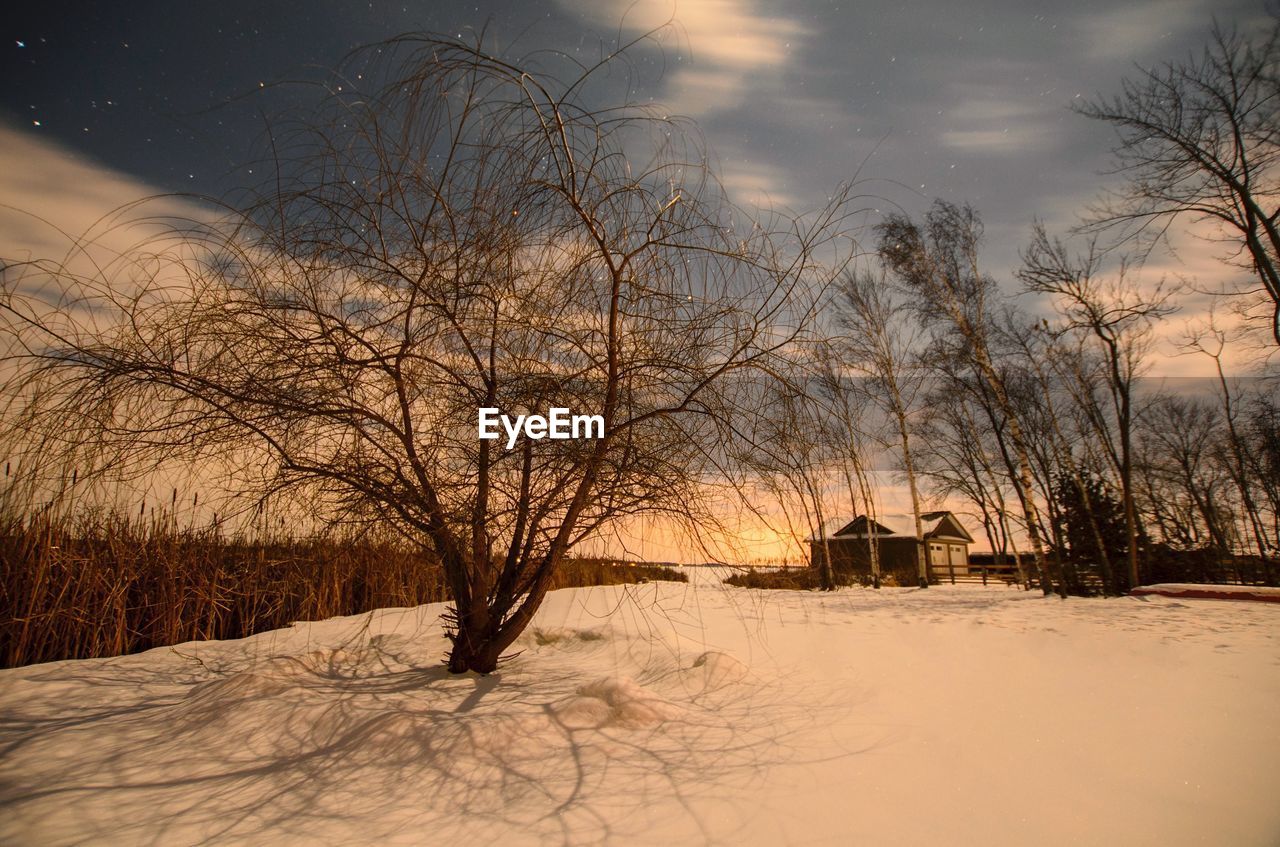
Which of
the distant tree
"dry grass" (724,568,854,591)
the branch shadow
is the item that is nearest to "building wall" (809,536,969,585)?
the distant tree

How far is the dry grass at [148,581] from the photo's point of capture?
12.0 ft

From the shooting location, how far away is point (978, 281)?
32.2ft

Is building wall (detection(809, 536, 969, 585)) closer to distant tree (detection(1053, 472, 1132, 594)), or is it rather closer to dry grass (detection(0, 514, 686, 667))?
distant tree (detection(1053, 472, 1132, 594))

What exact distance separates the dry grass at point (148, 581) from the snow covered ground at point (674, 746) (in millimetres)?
508

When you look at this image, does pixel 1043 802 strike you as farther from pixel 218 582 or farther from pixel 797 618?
pixel 218 582

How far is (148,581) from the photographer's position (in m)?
4.45

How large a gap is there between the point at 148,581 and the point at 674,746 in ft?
14.6

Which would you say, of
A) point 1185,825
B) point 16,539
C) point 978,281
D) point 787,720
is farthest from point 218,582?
point 978,281

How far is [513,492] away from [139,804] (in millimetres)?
1722

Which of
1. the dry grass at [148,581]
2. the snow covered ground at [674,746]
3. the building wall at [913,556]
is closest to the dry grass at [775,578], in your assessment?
the snow covered ground at [674,746]

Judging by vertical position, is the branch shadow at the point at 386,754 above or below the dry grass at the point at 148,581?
below

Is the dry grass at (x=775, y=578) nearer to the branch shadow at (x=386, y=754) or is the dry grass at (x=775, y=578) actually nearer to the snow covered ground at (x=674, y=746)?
the snow covered ground at (x=674, y=746)

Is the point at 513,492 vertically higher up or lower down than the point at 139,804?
higher up

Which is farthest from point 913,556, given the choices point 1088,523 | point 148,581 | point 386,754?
point 386,754
